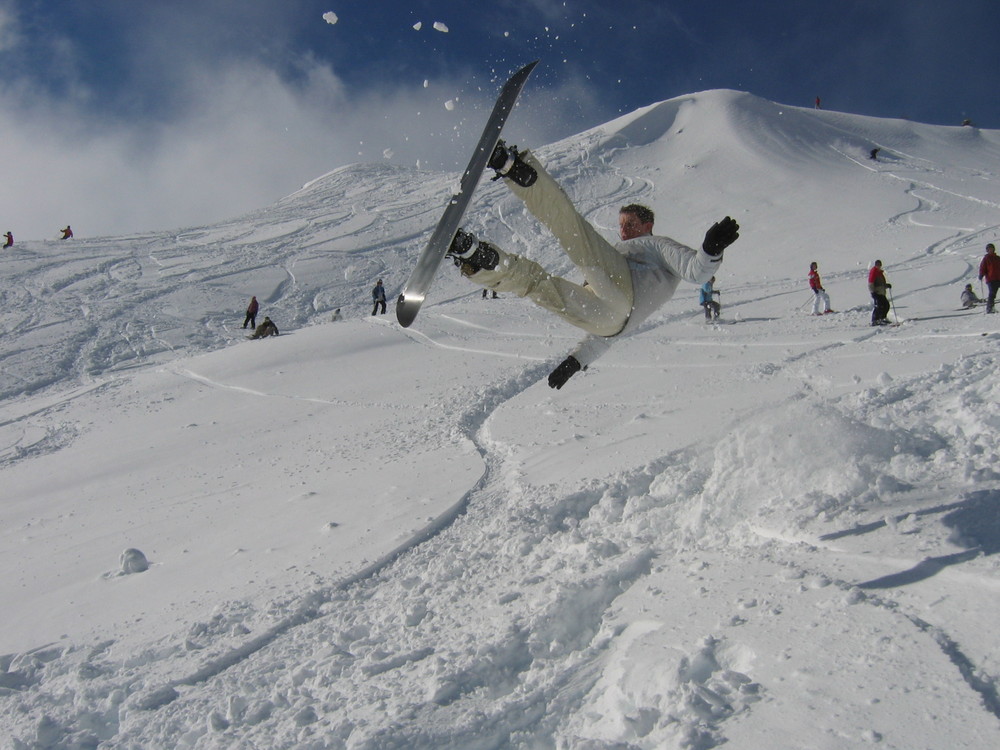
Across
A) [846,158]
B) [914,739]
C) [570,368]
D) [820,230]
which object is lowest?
[914,739]

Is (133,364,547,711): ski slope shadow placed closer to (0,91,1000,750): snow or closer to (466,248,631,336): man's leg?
(0,91,1000,750): snow

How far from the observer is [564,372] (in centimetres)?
568

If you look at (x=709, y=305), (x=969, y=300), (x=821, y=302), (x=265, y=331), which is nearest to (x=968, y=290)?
(x=969, y=300)

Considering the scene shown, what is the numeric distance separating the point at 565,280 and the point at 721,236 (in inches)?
43.7

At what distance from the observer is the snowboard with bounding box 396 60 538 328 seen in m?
4.64

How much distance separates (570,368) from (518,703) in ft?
9.89

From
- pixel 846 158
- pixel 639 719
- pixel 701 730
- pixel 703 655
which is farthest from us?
pixel 846 158

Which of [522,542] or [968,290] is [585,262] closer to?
[522,542]

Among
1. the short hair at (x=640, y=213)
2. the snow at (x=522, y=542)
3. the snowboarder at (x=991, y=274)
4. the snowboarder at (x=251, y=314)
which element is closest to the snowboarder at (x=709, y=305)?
the snow at (x=522, y=542)

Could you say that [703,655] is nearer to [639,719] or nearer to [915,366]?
[639,719]

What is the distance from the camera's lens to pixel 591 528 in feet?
16.4

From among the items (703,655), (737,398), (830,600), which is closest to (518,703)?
(703,655)

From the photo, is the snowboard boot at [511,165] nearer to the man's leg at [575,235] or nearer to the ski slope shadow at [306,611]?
the man's leg at [575,235]

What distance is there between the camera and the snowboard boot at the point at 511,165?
4.68 metres
